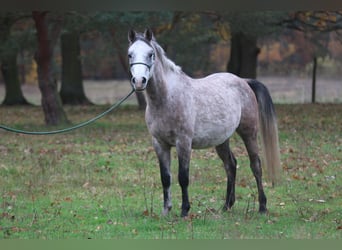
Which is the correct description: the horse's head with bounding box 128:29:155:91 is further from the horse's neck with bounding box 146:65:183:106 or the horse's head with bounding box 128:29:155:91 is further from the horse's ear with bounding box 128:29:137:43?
the horse's neck with bounding box 146:65:183:106

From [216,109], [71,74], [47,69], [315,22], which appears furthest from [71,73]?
[216,109]

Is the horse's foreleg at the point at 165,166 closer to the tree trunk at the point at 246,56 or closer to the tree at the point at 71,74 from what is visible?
the tree trunk at the point at 246,56

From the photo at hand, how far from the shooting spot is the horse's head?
20.7ft

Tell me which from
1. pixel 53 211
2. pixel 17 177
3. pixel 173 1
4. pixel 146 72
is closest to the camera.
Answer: pixel 173 1

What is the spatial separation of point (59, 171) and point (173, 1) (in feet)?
20.4

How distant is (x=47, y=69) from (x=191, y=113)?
1028 cm

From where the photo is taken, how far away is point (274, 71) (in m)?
34.5

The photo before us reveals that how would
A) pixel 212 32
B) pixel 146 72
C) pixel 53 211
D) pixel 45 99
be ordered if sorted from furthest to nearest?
pixel 212 32 < pixel 45 99 < pixel 53 211 < pixel 146 72

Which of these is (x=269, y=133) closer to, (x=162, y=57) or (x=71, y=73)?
(x=162, y=57)

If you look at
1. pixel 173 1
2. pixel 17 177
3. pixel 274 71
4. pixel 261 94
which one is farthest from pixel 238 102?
pixel 274 71

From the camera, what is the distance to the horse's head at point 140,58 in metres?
6.30

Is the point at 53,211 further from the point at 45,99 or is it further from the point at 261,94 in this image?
the point at 45,99

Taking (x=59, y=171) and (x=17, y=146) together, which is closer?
(x=59, y=171)

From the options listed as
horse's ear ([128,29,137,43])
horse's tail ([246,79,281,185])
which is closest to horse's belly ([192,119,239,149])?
horse's tail ([246,79,281,185])
